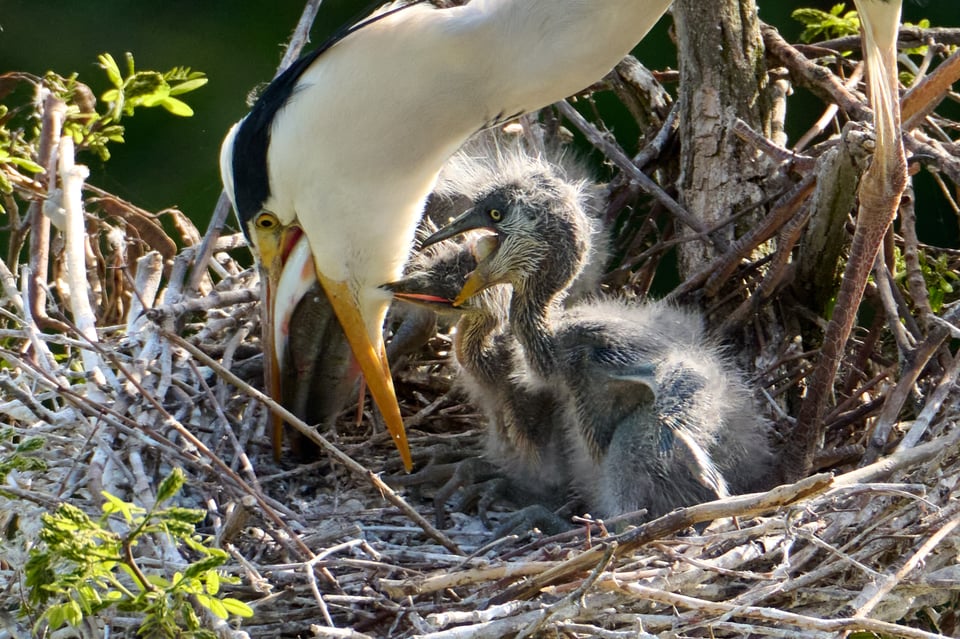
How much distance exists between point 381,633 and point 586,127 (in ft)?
3.99

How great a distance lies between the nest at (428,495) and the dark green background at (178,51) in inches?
26.6

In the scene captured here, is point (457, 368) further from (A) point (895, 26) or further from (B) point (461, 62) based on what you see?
(A) point (895, 26)

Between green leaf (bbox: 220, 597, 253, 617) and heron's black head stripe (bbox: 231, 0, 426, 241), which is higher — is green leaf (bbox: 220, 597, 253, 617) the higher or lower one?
the lower one

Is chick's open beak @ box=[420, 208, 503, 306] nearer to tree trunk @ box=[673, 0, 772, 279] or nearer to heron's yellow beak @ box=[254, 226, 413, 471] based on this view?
heron's yellow beak @ box=[254, 226, 413, 471]

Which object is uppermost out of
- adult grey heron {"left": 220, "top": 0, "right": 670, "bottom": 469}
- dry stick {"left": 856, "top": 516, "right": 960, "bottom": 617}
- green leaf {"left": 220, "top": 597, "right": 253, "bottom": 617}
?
adult grey heron {"left": 220, "top": 0, "right": 670, "bottom": 469}

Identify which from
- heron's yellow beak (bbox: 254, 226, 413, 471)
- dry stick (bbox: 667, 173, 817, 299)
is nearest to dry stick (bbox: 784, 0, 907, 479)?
dry stick (bbox: 667, 173, 817, 299)

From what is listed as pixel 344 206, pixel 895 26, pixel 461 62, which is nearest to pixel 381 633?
pixel 344 206

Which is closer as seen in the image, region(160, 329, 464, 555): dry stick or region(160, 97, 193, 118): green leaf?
region(160, 329, 464, 555): dry stick

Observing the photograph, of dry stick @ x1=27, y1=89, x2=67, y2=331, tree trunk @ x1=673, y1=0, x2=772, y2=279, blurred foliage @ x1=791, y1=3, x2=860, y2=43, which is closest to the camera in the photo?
dry stick @ x1=27, y1=89, x2=67, y2=331

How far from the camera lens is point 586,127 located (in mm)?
2537

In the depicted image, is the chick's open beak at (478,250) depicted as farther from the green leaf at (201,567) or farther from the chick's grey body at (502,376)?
the green leaf at (201,567)

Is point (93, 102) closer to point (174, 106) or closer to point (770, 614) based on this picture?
point (174, 106)

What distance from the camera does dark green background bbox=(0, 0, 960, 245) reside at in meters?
3.38

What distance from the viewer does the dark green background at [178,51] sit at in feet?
11.1
